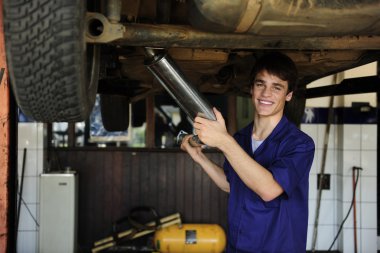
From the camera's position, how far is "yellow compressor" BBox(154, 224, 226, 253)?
3.73 m

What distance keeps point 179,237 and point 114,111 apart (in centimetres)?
148

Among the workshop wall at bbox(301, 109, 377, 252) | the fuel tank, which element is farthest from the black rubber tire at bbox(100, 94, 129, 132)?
the workshop wall at bbox(301, 109, 377, 252)

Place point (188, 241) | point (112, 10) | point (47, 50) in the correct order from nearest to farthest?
1. point (47, 50)
2. point (112, 10)
3. point (188, 241)

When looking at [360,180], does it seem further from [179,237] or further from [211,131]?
[211,131]

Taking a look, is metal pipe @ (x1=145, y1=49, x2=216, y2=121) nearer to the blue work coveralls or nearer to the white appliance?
the blue work coveralls

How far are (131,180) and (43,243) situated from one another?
1041 mm

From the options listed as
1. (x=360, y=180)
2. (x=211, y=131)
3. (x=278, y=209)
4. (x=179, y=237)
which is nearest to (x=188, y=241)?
(x=179, y=237)

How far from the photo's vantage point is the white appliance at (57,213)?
3.78m

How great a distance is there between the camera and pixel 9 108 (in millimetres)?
1366

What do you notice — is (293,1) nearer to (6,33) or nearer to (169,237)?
(6,33)

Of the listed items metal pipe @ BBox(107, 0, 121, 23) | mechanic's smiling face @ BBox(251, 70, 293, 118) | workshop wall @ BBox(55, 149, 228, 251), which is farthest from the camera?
workshop wall @ BBox(55, 149, 228, 251)

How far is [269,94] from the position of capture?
1413mm

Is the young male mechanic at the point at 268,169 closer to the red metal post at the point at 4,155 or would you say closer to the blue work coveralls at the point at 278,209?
the blue work coveralls at the point at 278,209

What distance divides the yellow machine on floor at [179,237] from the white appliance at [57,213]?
13.6 inches
